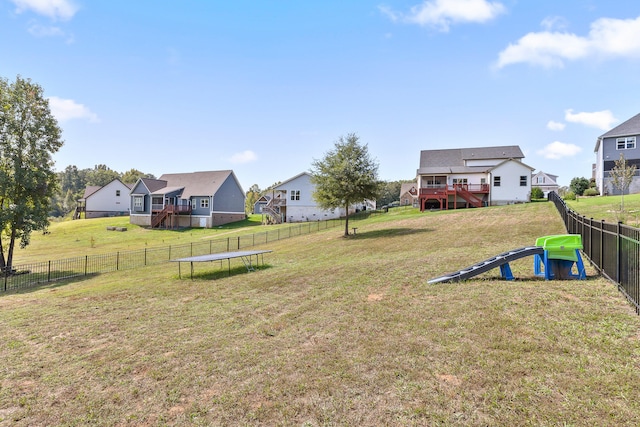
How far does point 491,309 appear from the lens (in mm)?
7004

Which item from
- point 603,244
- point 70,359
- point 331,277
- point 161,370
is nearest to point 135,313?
point 70,359

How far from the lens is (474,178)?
133 ft

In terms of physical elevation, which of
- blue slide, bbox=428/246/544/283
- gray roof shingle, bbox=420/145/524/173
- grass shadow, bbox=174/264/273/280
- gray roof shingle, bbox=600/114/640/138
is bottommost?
grass shadow, bbox=174/264/273/280

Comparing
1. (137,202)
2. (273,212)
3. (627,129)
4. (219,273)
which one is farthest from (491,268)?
(137,202)

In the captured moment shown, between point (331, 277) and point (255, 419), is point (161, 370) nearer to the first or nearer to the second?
point (255, 419)

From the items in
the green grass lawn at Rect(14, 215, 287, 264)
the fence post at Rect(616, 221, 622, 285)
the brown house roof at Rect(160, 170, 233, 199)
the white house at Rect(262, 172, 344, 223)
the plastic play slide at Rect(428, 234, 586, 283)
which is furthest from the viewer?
the brown house roof at Rect(160, 170, 233, 199)

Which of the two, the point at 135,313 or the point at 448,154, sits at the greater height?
the point at 448,154

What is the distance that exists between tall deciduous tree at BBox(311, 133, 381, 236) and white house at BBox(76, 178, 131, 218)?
A: 170 feet

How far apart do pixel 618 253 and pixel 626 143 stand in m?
41.8

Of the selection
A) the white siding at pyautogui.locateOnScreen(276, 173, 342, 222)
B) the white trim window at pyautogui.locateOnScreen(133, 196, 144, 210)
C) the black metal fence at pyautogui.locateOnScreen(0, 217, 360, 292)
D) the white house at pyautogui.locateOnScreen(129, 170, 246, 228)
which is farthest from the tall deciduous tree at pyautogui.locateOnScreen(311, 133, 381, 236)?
the white trim window at pyautogui.locateOnScreen(133, 196, 144, 210)

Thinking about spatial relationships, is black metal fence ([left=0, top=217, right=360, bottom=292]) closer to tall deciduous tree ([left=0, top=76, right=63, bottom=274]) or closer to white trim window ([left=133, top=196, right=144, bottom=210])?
tall deciduous tree ([left=0, top=76, right=63, bottom=274])

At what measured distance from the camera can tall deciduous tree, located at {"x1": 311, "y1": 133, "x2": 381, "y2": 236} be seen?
25.1m

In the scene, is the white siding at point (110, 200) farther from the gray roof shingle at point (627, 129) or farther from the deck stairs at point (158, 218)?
the gray roof shingle at point (627, 129)

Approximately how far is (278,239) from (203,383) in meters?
23.7
